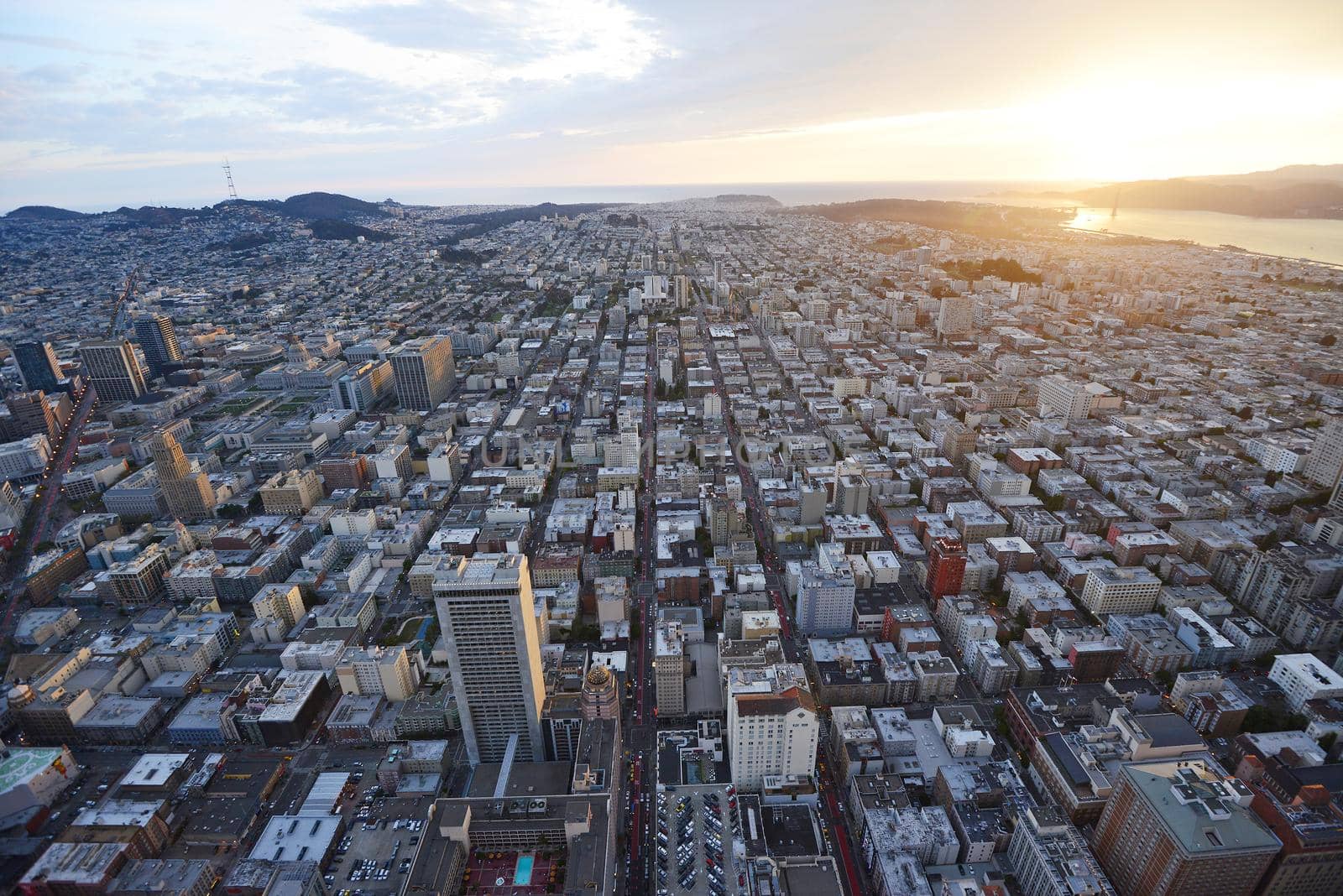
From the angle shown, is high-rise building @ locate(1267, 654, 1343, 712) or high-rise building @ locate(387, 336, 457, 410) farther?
high-rise building @ locate(387, 336, 457, 410)

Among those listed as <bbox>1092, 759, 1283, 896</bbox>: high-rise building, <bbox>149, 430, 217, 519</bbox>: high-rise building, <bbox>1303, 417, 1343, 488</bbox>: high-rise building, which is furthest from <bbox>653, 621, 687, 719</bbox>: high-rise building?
<bbox>1303, 417, 1343, 488</bbox>: high-rise building

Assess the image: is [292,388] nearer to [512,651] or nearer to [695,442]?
[695,442]

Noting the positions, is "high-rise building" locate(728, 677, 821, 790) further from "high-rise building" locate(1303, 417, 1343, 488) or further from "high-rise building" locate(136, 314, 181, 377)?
"high-rise building" locate(136, 314, 181, 377)

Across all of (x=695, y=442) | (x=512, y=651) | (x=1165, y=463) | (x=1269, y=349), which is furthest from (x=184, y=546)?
(x=1269, y=349)

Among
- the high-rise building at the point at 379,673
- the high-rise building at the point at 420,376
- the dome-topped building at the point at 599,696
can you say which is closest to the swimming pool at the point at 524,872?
the dome-topped building at the point at 599,696

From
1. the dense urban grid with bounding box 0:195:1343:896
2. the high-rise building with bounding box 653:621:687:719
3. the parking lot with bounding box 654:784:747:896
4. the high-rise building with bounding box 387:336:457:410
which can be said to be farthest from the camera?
the high-rise building with bounding box 387:336:457:410
